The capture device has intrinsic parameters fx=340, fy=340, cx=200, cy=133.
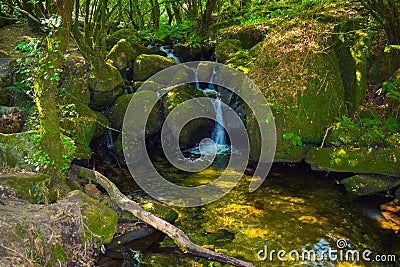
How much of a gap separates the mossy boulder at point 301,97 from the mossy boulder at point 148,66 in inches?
132

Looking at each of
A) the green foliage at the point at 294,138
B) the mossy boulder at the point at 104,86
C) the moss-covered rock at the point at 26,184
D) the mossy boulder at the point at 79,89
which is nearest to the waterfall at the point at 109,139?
the mossy boulder at the point at 104,86

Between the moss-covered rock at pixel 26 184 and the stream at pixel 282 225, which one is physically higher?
the moss-covered rock at pixel 26 184

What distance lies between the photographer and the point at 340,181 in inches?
261

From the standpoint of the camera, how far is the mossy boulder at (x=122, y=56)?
10.2m

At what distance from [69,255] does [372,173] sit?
539 centimetres

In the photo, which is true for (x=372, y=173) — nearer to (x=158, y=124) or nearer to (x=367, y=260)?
(x=367, y=260)

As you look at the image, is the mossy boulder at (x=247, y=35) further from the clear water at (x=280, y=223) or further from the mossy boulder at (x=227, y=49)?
the clear water at (x=280, y=223)

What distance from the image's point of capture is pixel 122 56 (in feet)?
33.5

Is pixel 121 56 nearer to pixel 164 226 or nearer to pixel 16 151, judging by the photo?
pixel 16 151

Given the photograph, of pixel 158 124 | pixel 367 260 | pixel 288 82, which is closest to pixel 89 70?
pixel 158 124

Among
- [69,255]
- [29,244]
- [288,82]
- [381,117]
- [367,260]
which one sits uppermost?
[288,82]

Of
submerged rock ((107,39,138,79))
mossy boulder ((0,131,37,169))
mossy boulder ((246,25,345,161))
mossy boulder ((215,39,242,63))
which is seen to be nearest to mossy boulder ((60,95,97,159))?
mossy boulder ((0,131,37,169))

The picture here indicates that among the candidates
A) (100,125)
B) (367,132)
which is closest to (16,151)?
(100,125)

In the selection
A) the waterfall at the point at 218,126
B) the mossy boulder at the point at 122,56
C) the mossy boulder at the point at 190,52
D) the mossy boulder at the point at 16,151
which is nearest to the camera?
the mossy boulder at the point at 16,151
